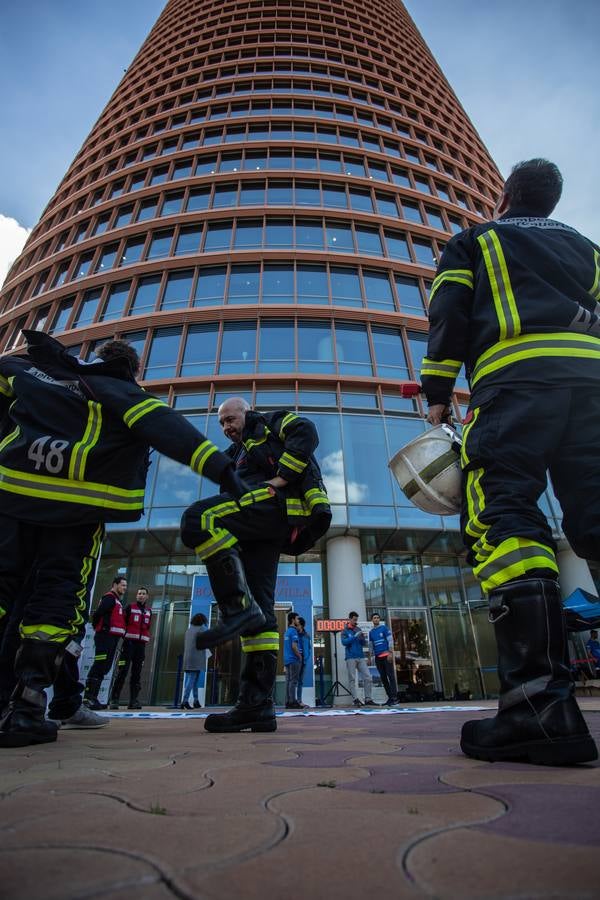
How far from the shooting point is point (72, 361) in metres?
2.66

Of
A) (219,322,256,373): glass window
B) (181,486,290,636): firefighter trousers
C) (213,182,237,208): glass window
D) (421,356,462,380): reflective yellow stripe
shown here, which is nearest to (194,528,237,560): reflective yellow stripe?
(181,486,290,636): firefighter trousers

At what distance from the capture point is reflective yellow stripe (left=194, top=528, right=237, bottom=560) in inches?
101

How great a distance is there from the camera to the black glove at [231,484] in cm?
231

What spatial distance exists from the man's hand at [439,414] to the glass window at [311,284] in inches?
645

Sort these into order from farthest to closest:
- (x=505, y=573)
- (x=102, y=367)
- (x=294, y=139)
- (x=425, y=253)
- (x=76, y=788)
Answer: (x=294, y=139), (x=425, y=253), (x=102, y=367), (x=505, y=573), (x=76, y=788)

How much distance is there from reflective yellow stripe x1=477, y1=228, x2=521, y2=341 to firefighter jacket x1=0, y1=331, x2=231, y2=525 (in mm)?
1364

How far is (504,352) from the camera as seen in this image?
6.12 feet

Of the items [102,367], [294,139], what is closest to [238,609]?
[102,367]

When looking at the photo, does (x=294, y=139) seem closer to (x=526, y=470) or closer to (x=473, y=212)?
(x=473, y=212)

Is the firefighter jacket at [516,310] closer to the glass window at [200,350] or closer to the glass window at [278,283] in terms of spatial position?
the glass window at [200,350]

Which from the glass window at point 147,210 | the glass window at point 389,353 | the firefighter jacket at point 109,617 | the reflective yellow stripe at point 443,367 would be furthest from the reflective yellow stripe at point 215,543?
the glass window at point 147,210

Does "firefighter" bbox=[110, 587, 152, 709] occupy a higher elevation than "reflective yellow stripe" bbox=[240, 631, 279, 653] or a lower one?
higher

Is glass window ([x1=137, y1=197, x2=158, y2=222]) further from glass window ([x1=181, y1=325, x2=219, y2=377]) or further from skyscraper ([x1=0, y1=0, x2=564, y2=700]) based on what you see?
glass window ([x1=181, y1=325, x2=219, y2=377])

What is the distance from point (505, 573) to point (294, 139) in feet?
85.1
